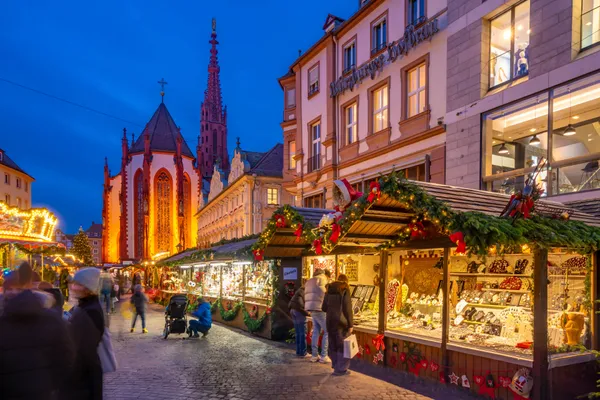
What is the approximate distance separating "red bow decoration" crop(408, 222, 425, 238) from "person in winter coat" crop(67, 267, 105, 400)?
5.96 meters

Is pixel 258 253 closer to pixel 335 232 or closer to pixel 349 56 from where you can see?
pixel 335 232

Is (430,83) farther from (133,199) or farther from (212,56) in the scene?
(212,56)

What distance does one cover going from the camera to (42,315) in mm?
3525

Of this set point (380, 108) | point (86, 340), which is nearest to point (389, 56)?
point (380, 108)

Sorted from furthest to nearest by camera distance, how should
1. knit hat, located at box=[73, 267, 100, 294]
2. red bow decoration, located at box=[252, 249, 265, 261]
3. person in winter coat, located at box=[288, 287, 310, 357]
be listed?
red bow decoration, located at box=[252, 249, 265, 261] → person in winter coat, located at box=[288, 287, 310, 357] → knit hat, located at box=[73, 267, 100, 294]

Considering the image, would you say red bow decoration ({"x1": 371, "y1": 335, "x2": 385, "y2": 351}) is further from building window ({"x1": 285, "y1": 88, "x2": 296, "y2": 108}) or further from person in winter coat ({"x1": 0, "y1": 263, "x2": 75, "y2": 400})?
building window ({"x1": 285, "y1": 88, "x2": 296, "y2": 108})

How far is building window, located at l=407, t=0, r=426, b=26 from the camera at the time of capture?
14852 millimetres

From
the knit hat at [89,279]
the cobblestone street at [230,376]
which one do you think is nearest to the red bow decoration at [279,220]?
the cobblestone street at [230,376]

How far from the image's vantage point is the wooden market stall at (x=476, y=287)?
6.80 metres

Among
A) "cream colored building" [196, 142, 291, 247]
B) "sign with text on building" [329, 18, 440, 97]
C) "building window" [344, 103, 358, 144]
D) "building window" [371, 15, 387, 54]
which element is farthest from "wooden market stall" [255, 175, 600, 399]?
"cream colored building" [196, 142, 291, 247]

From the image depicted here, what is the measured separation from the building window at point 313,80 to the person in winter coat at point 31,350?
17.9 m

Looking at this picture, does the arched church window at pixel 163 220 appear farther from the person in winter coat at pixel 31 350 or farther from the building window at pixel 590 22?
the person in winter coat at pixel 31 350

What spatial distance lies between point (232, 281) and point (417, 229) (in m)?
10.4

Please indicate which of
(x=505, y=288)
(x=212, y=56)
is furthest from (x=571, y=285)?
(x=212, y=56)
